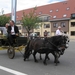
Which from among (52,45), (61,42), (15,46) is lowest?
(15,46)

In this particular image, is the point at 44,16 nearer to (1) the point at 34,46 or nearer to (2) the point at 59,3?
(2) the point at 59,3

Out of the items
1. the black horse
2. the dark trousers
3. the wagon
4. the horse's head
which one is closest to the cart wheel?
the wagon

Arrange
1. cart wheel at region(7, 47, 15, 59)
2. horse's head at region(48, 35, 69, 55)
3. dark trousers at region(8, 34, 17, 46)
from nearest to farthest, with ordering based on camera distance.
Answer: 1. horse's head at region(48, 35, 69, 55)
2. cart wheel at region(7, 47, 15, 59)
3. dark trousers at region(8, 34, 17, 46)

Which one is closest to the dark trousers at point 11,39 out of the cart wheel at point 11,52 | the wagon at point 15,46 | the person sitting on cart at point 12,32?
the person sitting on cart at point 12,32

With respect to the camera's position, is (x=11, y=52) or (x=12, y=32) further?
(x=12, y=32)

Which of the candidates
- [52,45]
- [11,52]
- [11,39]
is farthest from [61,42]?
[11,39]

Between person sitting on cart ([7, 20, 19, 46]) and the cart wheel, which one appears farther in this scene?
person sitting on cart ([7, 20, 19, 46])

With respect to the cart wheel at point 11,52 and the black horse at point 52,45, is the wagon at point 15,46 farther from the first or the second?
the black horse at point 52,45

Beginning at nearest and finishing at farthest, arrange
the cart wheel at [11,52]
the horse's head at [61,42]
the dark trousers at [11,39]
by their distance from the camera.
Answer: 1. the horse's head at [61,42]
2. the cart wheel at [11,52]
3. the dark trousers at [11,39]

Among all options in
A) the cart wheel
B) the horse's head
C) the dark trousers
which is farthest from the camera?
the dark trousers

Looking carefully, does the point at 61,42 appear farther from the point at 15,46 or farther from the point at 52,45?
the point at 15,46

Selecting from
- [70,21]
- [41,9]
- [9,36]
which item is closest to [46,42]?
[9,36]

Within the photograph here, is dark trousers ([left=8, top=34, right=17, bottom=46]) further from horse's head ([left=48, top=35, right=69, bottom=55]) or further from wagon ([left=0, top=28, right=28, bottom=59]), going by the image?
horse's head ([left=48, top=35, right=69, bottom=55])

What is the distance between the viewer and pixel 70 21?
5962 centimetres
